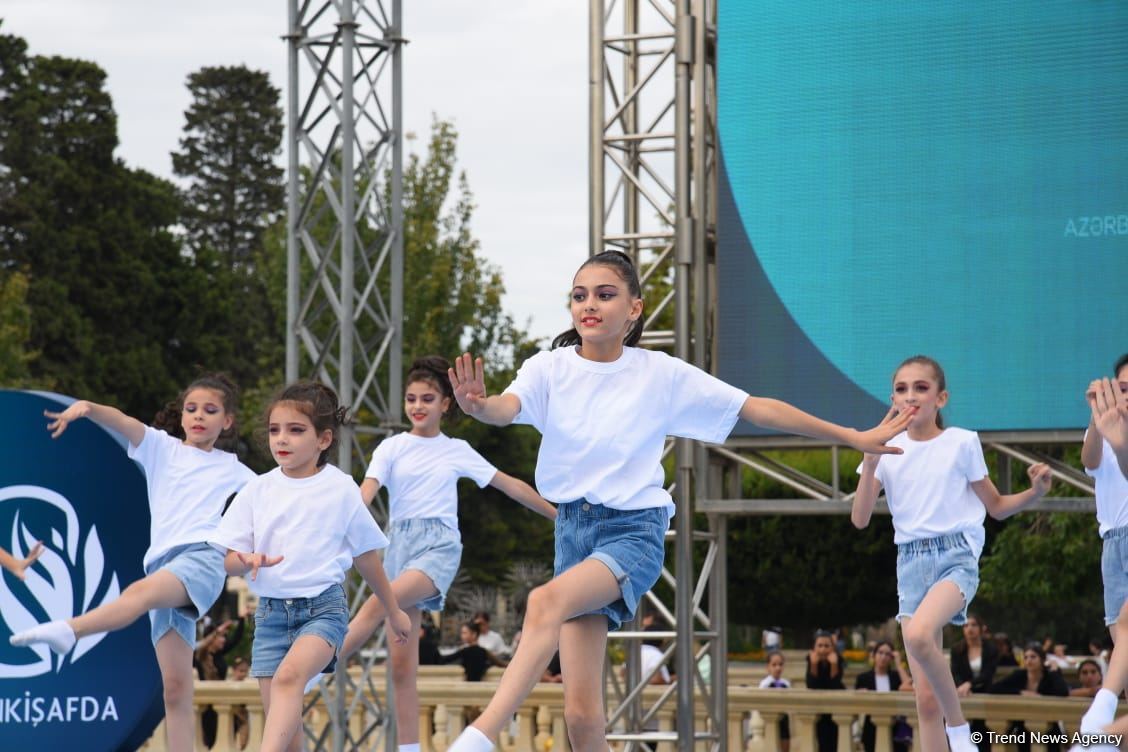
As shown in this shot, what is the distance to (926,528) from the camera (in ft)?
22.6

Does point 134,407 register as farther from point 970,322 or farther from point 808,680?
point 970,322

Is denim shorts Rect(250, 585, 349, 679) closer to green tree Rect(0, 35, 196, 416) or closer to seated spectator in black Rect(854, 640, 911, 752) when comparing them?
seated spectator in black Rect(854, 640, 911, 752)

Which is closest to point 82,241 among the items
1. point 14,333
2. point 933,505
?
point 14,333

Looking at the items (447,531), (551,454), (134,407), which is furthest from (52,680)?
(134,407)

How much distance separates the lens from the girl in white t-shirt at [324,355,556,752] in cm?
807

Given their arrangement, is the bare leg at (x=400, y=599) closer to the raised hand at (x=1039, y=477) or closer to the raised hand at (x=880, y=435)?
the raised hand at (x=1039, y=477)

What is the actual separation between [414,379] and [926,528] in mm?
2728

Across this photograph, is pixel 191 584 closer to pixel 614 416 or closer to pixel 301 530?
pixel 301 530

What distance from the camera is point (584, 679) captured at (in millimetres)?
5117

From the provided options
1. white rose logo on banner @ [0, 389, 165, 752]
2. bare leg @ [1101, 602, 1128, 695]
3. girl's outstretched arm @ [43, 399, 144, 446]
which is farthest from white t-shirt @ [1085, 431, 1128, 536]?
white rose logo on banner @ [0, 389, 165, 752]

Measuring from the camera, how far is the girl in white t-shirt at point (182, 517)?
6.96m

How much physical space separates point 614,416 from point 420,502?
3187mm

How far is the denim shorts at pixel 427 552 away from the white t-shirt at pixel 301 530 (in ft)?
5.39

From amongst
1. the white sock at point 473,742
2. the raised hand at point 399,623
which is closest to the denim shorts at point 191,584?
the raised hand at point 399,623
